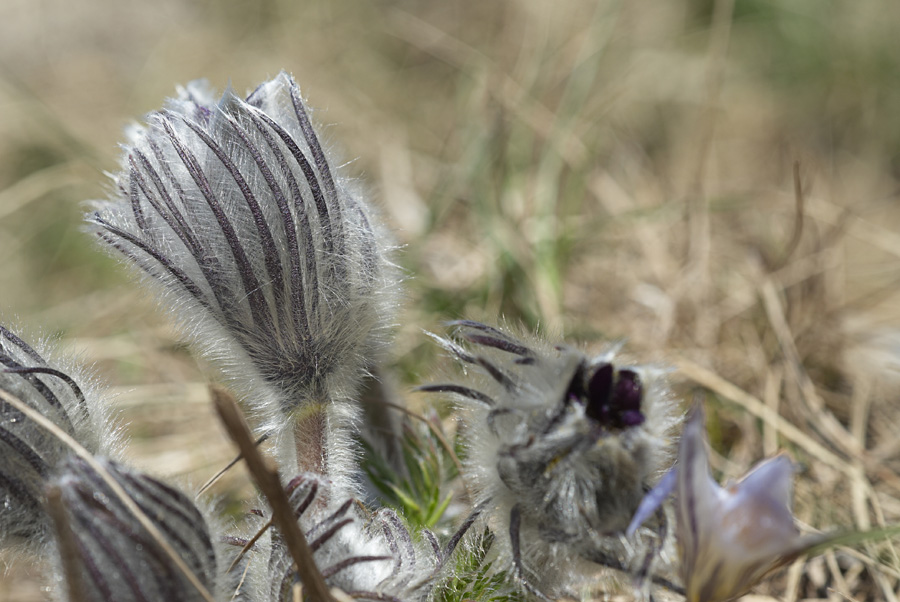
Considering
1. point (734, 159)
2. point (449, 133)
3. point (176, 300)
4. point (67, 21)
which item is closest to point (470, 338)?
point (176, 300)

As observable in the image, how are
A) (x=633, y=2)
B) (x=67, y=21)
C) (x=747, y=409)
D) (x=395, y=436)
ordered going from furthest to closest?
1. (x=67, y=21)
2. (x=633, y=2)
3. (x=747, y=409)
4. (x=395, y=436)

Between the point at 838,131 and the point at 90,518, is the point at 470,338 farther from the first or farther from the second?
the point at 838,131

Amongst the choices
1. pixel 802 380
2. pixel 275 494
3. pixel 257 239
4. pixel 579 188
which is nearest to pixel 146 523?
pixel 275 494

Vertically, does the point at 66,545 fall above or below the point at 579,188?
below

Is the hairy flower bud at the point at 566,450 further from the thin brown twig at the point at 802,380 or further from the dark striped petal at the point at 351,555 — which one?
the thin brown twig at the point at 802,380

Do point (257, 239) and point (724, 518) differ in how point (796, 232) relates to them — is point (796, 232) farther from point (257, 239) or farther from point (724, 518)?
point (257, 239)
